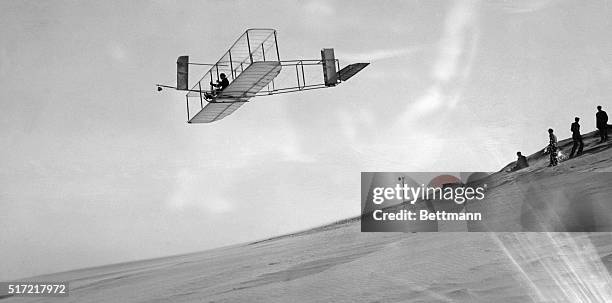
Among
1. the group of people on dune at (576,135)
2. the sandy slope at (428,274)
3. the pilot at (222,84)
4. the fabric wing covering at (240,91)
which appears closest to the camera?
the sandy slope at (428,274)

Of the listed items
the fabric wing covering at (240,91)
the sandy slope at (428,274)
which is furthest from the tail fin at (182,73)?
the sandy slope at (428,274)

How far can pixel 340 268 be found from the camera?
12719 millimetres

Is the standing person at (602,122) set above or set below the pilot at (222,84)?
below

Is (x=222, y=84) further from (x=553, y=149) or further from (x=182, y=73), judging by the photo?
(x=553, y=149)

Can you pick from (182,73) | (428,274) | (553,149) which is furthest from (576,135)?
(428,274)

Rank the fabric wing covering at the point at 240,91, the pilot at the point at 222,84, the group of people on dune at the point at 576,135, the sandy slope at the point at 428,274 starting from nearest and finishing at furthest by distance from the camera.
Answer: the sandy slope at the point at 428,274
the fabric wing covering at the point at 240,91
the pilot at the point at 222,84
the group of people on dune at the point at 576,135

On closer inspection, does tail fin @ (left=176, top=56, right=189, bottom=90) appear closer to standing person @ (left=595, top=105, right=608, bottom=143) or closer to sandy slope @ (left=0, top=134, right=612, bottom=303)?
sandy slope @ (left=0, top=134, right=612, bottom=303)

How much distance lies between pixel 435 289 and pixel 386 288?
3.35 feet

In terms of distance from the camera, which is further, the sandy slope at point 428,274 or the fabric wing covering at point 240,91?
the fabric wing covering at point 240,91

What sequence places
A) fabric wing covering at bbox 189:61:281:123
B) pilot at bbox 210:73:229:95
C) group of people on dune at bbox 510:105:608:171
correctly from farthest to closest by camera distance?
group of people on dune at bbox 510:105:608:171, pilot at bbox 210:73:229:95, fabric wing covering at bbox 189:61:281:123

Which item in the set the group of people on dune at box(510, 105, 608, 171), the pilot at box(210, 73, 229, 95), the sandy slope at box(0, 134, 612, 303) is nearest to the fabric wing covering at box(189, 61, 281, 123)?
the pilot at box(210, 73, 229, 95)

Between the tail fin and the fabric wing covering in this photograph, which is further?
the tail fin

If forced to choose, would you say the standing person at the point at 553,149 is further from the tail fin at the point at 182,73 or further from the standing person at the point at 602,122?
the tail fin at the point at 182,73

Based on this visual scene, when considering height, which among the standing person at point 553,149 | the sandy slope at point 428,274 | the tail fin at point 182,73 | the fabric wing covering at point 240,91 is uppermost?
the tail fin at point 182,73
